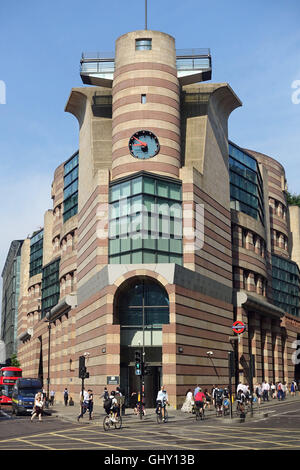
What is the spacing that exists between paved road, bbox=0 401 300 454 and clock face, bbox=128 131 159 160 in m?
23.5

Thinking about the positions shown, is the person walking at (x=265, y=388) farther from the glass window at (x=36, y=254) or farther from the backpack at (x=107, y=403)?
the glass window at (x=36, y=254)

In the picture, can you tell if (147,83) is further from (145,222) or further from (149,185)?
(145,222)

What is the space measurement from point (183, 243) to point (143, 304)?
625cm

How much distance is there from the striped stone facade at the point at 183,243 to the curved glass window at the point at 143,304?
26.9 inches

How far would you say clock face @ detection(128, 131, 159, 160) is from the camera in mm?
48312

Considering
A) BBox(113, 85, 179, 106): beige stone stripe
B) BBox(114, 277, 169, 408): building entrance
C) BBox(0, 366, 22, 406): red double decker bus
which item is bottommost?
BBox(0, 366, 22, 406): red double decker bus

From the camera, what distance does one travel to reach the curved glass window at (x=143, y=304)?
4412cm

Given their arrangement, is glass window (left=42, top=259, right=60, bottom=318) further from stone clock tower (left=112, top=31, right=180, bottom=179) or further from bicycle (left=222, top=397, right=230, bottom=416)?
bicycle (left=222, top=397, right=230, bottom=416)

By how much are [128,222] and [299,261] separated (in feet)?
171

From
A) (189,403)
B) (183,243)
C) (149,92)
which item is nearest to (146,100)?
(149,92)

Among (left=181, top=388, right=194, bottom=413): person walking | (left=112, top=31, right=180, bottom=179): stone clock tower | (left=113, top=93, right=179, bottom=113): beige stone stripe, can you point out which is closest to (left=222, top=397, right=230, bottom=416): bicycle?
(left=181, top=388, right=194, bottom=413): person walking

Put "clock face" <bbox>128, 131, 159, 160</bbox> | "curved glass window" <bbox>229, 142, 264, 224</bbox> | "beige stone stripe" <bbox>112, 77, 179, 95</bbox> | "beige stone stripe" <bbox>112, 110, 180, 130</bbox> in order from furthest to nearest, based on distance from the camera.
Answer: "curved glass window" <bbox>229, 142, 264, 224</bbox>, "beige stone stripe" <bbox>112, 77, 179, 95</bbox>, "beige stone stripe" <bbox>112, 110, 180, 130</bbox>, "clock face" <bbox>128, 131, 159, 160</bbox>

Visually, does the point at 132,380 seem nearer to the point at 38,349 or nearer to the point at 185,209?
the point at 185,209
